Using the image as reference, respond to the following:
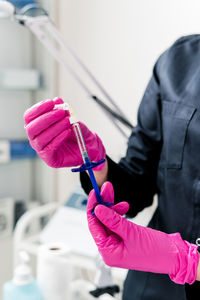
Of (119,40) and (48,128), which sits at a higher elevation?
(119,40)

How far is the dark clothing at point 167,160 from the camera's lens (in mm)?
860

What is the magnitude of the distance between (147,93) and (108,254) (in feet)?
1.48

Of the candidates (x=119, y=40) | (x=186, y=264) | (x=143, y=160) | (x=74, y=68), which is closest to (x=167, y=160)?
(x=143, y=160)

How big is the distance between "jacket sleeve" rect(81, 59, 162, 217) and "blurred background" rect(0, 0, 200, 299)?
0.84ft

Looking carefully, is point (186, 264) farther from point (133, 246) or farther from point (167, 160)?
point (167, 160)

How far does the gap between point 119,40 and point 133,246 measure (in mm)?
1081

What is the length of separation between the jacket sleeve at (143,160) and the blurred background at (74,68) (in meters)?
0.26

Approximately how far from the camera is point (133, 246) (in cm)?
71

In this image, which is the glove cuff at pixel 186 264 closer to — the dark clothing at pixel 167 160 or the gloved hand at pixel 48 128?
the dark clothing at pixel 167 160

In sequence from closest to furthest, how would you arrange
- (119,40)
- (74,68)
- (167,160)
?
(167,160) < (119,40) < (74,68)

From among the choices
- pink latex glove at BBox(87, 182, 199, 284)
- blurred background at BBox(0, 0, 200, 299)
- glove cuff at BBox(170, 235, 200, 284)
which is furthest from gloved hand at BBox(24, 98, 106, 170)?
blurred background at BBox(0, 0, 200, 299)

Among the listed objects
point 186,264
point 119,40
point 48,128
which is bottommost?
point 186,264

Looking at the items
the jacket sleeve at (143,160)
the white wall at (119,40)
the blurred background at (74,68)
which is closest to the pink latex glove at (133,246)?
the jacket sleeve at (143,160)

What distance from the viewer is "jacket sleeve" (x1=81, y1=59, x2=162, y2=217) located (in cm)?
96
